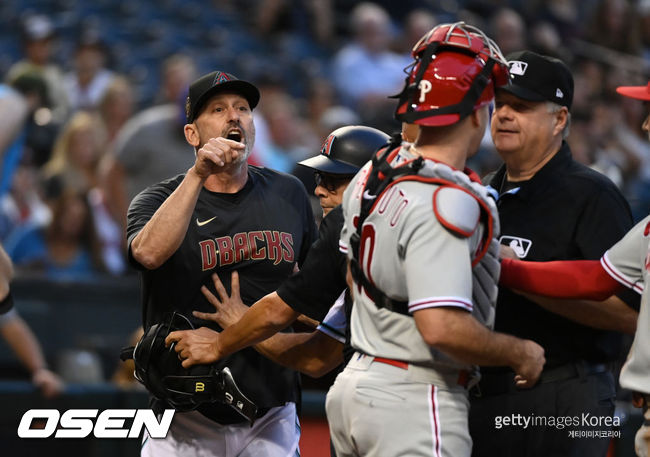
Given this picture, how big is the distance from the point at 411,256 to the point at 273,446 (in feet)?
5.11

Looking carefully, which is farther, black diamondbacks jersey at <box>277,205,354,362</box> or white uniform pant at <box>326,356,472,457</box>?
black diamondbacks jersey at <box>277,205,354,362</box>

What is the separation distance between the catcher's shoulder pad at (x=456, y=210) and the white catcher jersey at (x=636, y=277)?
73 centimetres

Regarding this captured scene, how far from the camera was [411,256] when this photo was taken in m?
2.99

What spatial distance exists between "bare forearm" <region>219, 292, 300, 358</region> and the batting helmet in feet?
2.06

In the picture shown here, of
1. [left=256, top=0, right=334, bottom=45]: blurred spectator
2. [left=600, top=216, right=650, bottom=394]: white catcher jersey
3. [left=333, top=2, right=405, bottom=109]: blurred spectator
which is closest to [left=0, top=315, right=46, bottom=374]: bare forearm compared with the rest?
[left=600, top=216, right=650, bottom=394]: white catcher jersey

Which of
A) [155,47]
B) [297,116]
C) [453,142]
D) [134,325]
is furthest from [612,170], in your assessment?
[453,142]

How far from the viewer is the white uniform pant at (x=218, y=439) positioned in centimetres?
418

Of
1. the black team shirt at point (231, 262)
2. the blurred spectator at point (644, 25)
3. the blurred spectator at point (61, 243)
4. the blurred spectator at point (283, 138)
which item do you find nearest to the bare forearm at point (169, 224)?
the black team shirt at point (231, 262)

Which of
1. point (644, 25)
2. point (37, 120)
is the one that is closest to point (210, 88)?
point (37, 120)

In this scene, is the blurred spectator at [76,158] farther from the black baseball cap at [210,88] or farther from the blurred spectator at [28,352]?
the black baseball cap at [210,88]

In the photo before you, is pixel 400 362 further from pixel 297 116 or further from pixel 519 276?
pixel 297 116

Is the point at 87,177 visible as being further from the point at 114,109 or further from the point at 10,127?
the point at 10,127

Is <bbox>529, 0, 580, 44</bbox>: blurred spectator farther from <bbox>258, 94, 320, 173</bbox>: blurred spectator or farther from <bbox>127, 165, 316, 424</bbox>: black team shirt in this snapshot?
<bbox>127, 165, 316, 424</bbox>: black team shirt

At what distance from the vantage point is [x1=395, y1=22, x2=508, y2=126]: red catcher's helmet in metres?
3.13
